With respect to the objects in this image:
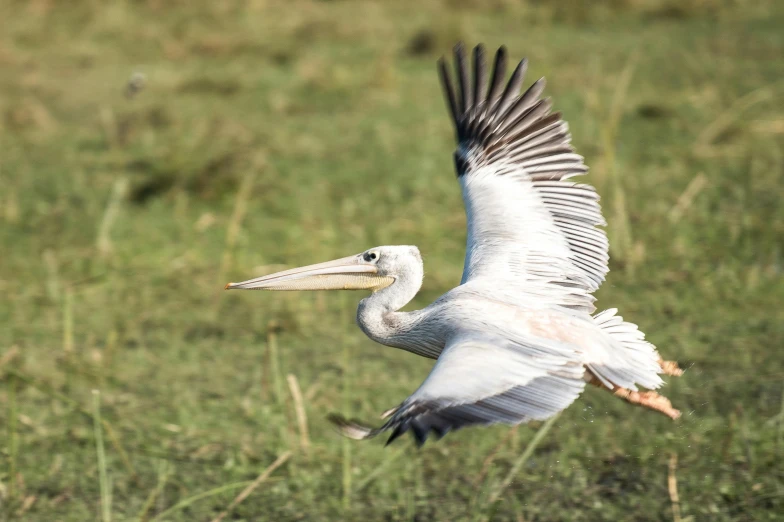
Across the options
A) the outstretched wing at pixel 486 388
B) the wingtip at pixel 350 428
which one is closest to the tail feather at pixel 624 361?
the outstretched wing at pixel 486 388

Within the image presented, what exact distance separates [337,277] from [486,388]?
1.09 m

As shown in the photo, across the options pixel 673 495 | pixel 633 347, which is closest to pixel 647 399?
pixel 633 347

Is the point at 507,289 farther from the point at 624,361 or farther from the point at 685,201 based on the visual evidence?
the point at 685,201

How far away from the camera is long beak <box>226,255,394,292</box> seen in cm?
376

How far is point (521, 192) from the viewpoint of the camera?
398cm

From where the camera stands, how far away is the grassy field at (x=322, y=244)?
3.87 metres

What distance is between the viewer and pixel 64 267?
5.82 m

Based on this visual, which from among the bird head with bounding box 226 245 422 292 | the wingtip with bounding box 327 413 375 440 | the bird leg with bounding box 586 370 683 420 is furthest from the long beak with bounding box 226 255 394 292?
the wingtip with bounding box 327 413 375 440

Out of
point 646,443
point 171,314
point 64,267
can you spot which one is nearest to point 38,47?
point 64,267

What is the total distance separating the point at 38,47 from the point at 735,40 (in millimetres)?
5713

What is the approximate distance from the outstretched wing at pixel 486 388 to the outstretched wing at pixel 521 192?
1.98ft

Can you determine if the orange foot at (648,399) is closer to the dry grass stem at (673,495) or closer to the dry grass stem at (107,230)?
the dry grass stem at (673,495)

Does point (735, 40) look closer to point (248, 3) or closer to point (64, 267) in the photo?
point (248, 3)

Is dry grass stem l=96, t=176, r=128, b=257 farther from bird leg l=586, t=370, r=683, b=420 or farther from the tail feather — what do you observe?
bird leg l=586, t=370, r=683, b=420
